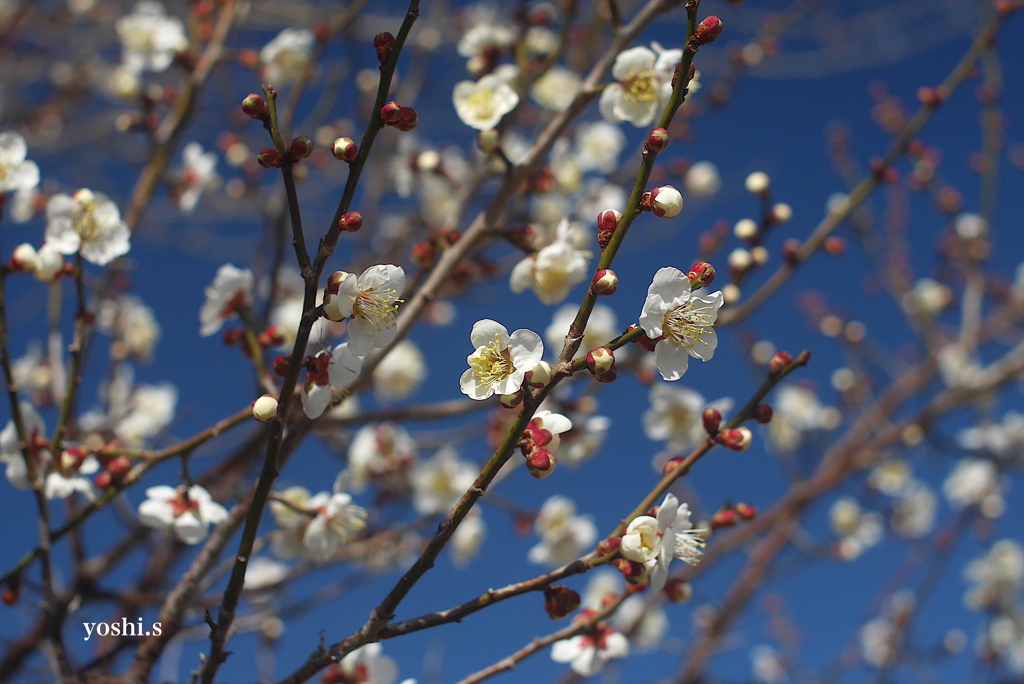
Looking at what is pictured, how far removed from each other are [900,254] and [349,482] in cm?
538

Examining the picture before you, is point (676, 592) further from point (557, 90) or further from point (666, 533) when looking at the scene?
point (557, 90)

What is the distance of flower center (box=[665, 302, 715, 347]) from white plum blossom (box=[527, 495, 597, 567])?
2041mm

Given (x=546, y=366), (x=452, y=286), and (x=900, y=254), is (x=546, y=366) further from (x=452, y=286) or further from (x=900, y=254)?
(x=900, y=254)

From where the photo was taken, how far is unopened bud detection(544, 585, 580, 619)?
1.24 m

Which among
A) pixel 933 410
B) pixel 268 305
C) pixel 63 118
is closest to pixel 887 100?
pixel 933 410

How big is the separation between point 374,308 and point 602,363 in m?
0.46

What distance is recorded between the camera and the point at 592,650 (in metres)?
1.58

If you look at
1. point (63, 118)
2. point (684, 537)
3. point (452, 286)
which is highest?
point (63, 118)

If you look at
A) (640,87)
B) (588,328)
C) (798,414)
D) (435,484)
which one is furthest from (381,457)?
(798,414)

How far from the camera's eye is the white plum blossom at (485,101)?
1.95m

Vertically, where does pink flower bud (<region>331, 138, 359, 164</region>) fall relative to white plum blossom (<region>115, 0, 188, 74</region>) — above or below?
below

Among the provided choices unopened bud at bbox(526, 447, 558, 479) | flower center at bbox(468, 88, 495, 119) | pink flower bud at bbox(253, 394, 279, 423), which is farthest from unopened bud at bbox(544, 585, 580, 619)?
flower center at bbox(468, 88, 495, 119)

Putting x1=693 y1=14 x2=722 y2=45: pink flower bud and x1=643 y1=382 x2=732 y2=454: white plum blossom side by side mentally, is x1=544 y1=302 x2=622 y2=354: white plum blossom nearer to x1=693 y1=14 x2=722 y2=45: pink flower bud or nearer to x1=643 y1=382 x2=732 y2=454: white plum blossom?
x1=643 y1=382 x2=732 y2=454: white plum blossom

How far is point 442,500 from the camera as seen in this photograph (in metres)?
3.48
